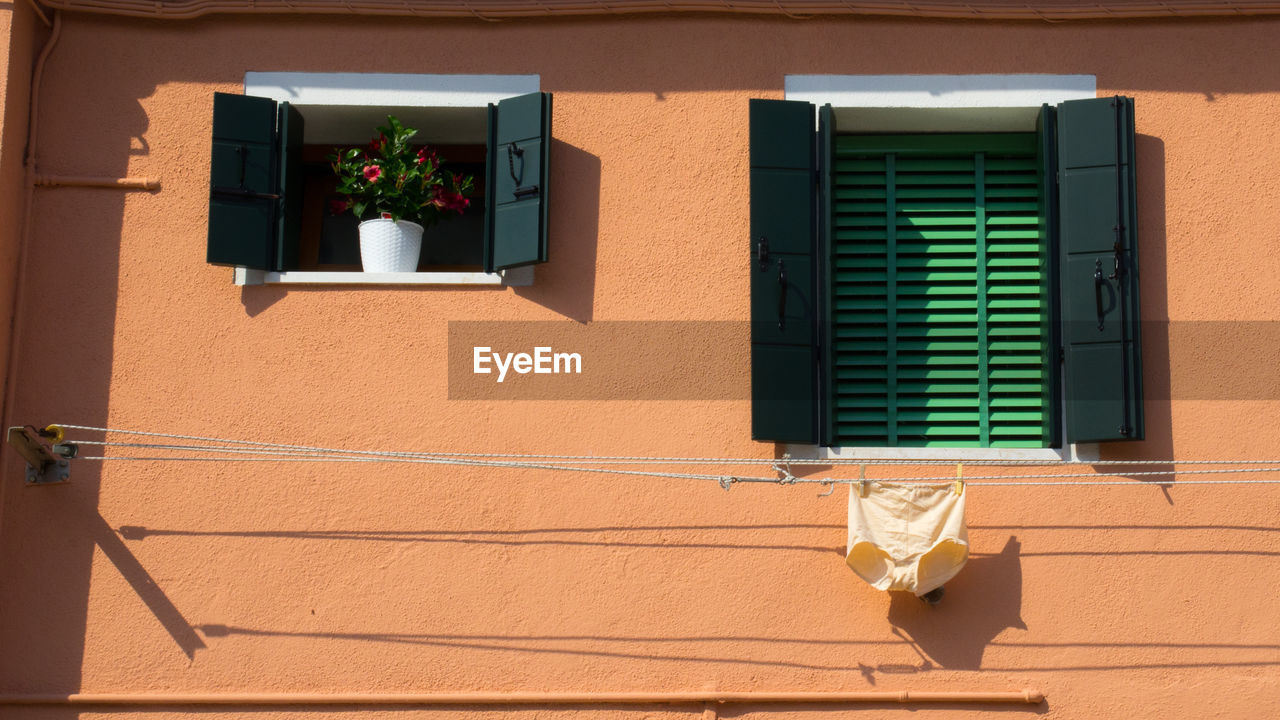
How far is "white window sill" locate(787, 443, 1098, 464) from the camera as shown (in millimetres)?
5738

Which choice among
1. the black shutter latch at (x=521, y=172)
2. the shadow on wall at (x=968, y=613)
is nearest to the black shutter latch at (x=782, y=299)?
the black shutter latch at (x=521, y=172)

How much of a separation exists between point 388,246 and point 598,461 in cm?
135

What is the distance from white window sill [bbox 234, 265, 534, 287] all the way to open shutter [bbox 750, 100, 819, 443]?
102cm

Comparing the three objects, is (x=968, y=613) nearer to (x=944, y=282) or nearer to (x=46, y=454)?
(x=944, y=282)

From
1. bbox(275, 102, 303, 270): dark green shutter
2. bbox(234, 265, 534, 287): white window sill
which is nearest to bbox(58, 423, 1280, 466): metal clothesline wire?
bbox(234, 265, 534, 287): white window sill

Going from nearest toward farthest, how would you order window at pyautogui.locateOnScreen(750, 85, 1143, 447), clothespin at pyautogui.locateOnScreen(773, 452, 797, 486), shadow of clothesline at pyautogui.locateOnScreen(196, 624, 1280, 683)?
1. shadow of clothesline at pyautogui.locateOnScreen(196, 624, 1280, 683)
2. clothespin at pyautogui.locateOnScreen(773, 452, 797, 486)
3. window at pyautogui.locateOnScreen(750, 85, 1143, 447)

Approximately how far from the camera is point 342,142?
6.63 m

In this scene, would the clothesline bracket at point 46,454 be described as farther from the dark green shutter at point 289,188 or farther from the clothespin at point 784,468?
the clothespin at point 784,468

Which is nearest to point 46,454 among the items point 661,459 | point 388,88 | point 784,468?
point 388,88

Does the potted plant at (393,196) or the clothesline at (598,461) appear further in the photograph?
the potted plant at (393,196)

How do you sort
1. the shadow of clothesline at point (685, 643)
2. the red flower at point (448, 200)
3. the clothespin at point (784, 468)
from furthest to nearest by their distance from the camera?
the red flower at point (448, 200), the clothespin at point (784, 468), the shadow of clothesline at point (685, 643)

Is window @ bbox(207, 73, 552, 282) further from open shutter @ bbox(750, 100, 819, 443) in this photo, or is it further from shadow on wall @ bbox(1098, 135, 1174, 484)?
shadow on wall @ bbox(1098, 135, 1174, 484)

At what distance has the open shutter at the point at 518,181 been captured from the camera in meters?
5.86
